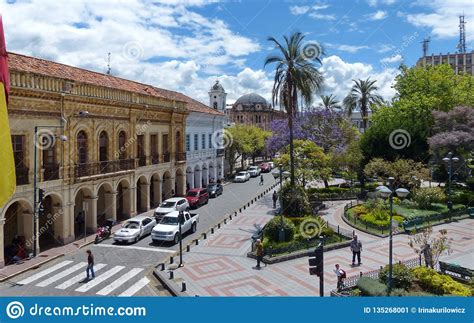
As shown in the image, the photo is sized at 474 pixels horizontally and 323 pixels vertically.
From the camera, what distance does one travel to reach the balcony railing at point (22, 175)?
1864 cm

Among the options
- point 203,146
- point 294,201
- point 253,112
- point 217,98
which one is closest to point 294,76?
point 294,201

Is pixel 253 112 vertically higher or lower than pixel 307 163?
higher

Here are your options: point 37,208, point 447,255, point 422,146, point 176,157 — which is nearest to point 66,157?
point 37,208

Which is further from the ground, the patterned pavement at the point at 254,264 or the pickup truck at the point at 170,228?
the pickup truck at the point at 170,228

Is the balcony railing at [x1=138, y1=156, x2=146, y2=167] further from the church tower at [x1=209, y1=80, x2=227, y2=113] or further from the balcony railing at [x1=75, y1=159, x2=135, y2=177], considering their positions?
the church tower at [x1=209, y1=80, x2=227, y2=113]

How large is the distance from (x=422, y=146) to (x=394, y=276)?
83.4 ft

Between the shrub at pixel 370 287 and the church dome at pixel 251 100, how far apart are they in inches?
4182

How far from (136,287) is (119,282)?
3.10 feet

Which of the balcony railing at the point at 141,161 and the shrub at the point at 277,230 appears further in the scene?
the balcony railing at the point at 141,161

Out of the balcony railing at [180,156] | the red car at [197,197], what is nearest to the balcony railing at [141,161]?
the red car at [197,197]

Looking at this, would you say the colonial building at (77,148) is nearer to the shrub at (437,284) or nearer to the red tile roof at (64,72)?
the red tile roof at (64,72)

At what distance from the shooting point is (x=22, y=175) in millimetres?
18812

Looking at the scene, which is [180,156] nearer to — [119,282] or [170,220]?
[170,220]

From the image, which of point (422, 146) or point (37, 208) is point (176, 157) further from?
point (422, 146)
